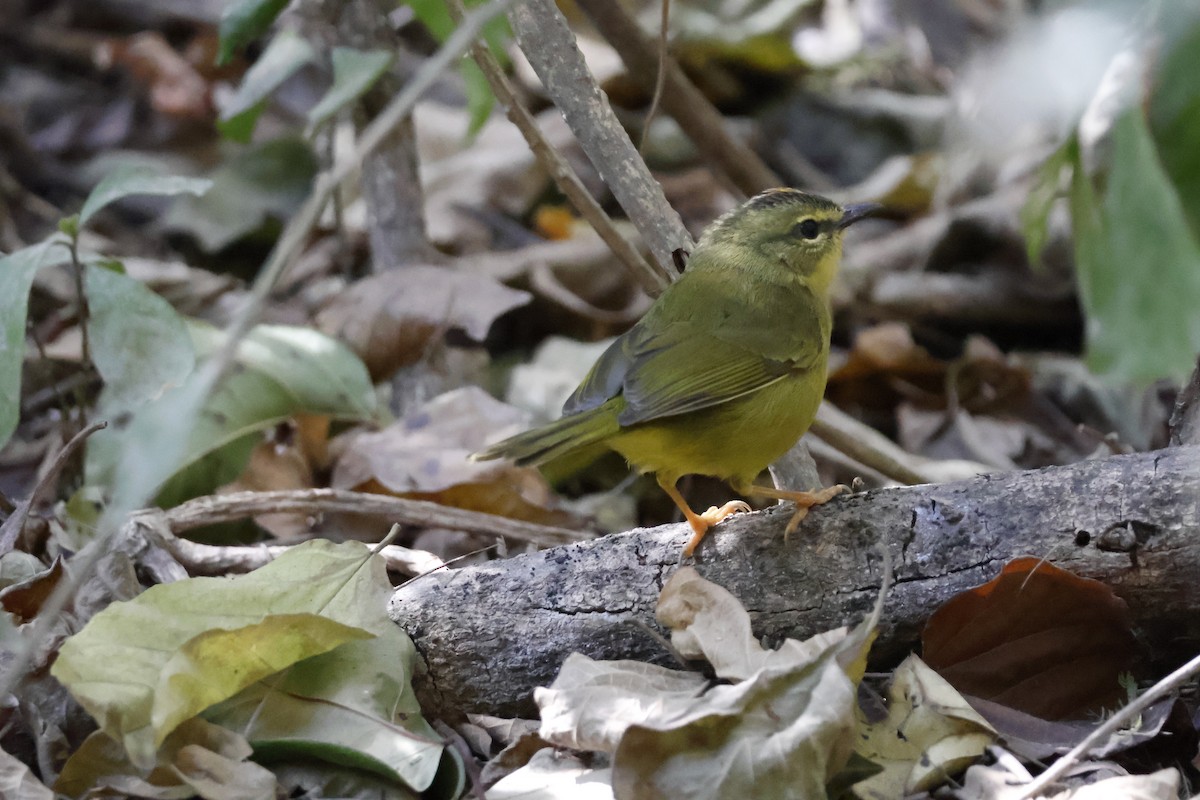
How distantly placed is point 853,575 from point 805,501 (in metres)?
0.26

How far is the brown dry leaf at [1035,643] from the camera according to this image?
7.70 feet

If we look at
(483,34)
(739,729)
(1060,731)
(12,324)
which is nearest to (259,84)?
(483,34)

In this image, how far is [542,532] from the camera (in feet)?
10.6

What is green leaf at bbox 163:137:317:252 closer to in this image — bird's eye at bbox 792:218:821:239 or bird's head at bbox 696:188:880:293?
bird's head at bbox 696:188:880:293

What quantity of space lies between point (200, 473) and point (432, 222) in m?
2.38

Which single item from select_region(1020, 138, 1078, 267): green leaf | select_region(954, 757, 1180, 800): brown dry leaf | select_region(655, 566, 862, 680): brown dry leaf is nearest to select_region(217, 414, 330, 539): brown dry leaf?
select_region(655, 566, 862, 680): brown dry leaf

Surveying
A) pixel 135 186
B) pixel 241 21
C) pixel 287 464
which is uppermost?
pixel 241 21

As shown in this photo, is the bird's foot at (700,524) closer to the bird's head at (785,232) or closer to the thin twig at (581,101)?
the thin twig at (581,101)

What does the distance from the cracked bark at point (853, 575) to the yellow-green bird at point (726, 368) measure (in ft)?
0.46

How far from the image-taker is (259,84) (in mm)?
3689

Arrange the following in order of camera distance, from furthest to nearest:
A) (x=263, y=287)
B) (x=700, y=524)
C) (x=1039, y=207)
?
(x=1039, y=207), (x=700, y=524), (x=263, y=287)

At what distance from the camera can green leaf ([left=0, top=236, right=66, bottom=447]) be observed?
103 inches

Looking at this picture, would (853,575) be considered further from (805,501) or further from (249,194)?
(249,194)

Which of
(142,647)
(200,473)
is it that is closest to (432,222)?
(200,473)
